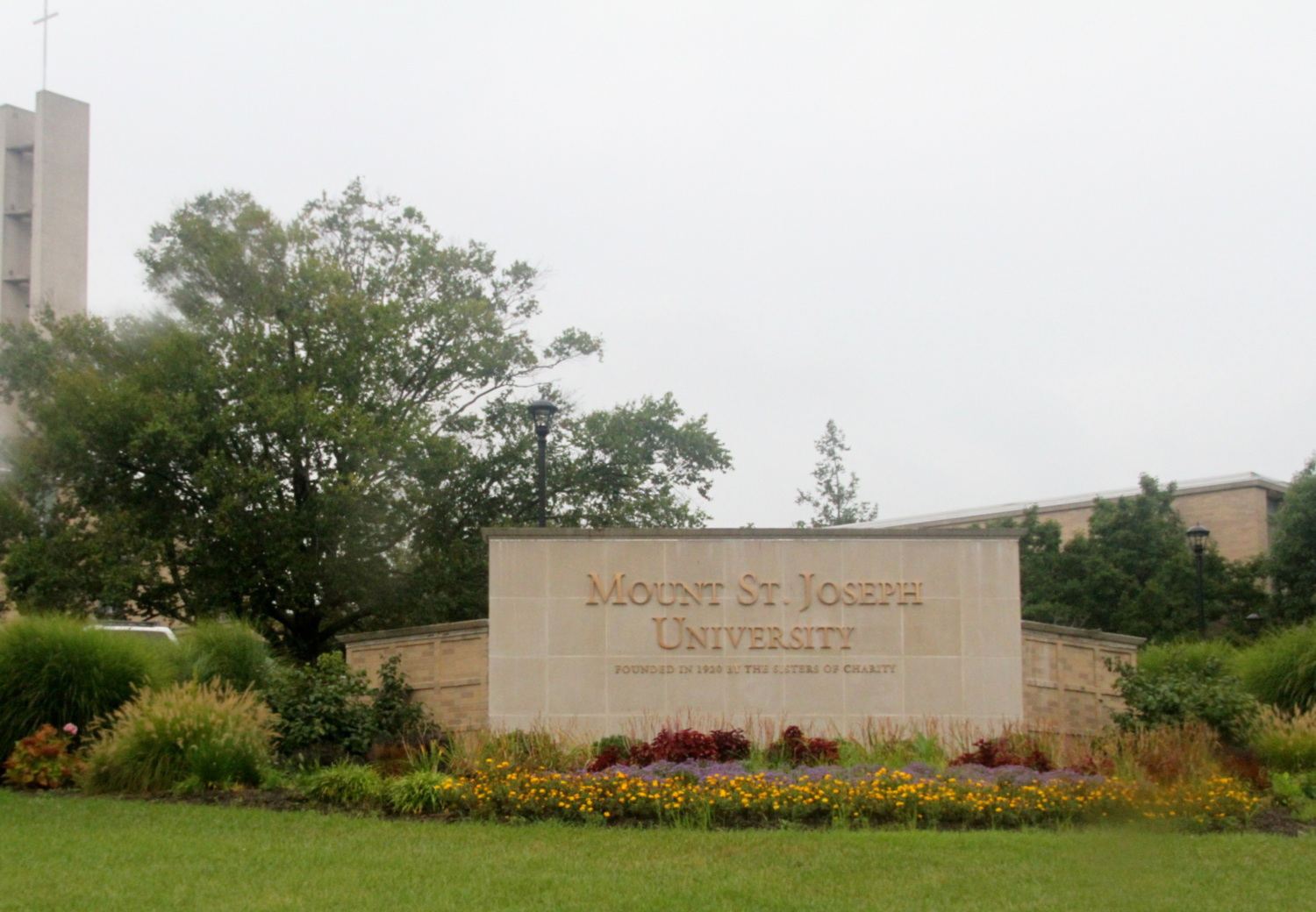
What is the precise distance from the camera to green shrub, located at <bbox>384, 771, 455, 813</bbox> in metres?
12.5

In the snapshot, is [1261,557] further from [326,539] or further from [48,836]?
[48,836]

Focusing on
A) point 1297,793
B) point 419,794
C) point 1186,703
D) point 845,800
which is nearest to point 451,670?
point 419,794

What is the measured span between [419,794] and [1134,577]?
32.8 meters

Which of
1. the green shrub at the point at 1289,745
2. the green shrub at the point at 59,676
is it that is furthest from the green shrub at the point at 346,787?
the green shrub at the point at 1289,745

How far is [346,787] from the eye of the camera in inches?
513

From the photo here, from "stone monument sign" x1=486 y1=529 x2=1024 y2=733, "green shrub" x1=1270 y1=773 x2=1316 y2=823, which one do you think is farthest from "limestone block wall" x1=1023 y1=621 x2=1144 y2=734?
"green shrub" x1=1270 y1=773 x2=1316 y2=823

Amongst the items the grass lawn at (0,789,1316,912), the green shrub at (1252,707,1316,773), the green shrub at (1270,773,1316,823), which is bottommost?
the grass lawn at (0,789,1316,912)

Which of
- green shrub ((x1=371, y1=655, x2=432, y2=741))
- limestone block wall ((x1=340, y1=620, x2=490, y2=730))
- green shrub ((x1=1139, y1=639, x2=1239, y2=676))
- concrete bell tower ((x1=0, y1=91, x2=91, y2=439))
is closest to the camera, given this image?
green shrub ((x1=371, y1=655, x2=432, y2=741))

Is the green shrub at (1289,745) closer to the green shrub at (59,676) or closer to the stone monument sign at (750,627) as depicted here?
the stone monument sign at (750,627)

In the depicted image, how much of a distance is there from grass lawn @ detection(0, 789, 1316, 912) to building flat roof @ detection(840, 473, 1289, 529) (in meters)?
30.2

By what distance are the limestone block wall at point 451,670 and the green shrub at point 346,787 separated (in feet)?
13.7

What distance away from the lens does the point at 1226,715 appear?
50.5 feet

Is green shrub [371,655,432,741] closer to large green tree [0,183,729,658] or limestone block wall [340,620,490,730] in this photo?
limestone block wall [340,620,490,730]

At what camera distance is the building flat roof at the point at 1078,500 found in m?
47.7
